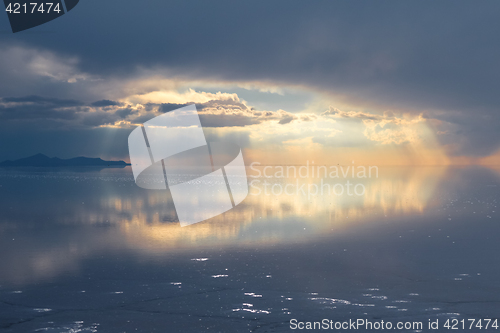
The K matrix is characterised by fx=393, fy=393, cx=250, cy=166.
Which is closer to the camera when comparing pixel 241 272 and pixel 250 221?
pixel 241 272

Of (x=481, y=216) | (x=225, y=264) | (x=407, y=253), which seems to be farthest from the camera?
(x=481, y=216)

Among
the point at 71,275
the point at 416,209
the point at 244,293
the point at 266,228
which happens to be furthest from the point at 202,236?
the point at 416,209

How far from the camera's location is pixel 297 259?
658 inches

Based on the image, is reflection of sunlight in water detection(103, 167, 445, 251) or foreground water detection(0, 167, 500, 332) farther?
reflection of sunlight in water detection(103, 167, 445, 251)

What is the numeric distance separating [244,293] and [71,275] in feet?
22.3

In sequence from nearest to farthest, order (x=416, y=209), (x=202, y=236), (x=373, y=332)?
1. (x=373, y=332)
2. (x=202, y=236)
3. (x=416, y=209)

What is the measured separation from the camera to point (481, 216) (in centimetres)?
3020

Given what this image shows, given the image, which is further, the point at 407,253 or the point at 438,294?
the point at 407,253

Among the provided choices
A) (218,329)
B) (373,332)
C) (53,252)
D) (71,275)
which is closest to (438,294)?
(373,332)

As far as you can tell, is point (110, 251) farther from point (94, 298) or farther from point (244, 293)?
point (244, 293)

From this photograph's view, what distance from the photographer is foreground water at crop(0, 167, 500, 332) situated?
35.3 ft

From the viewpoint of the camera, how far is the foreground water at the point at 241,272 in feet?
35.3

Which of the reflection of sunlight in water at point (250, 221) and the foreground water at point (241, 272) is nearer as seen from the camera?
the foreground water at point (241, 272)

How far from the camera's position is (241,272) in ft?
48.5
